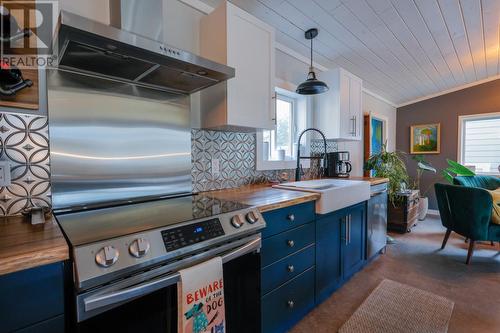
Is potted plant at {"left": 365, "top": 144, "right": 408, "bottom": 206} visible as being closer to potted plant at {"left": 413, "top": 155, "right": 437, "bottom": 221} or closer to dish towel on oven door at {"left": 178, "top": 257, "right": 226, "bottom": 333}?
potted plant at {"left": 413, "top": 155, "right": 437, "bottom": 221}

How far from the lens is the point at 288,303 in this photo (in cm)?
155

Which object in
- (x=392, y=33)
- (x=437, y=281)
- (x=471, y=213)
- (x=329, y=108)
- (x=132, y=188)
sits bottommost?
(x=437, y=281)

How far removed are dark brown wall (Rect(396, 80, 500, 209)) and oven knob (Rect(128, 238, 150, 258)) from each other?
5923 millimetres

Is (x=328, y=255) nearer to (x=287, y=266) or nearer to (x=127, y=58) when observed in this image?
(x=287, y=266)

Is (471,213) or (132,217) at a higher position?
(132,217)

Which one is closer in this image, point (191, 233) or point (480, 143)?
point (191, 233)

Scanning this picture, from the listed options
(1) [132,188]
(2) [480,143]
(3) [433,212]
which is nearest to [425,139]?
(2) [480,143]

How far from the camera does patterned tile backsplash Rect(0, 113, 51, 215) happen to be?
112 centimetres

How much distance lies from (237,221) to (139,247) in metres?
0.45

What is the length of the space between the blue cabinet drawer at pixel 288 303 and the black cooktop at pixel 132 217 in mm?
625

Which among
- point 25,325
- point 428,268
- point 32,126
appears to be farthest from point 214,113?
point 428,268

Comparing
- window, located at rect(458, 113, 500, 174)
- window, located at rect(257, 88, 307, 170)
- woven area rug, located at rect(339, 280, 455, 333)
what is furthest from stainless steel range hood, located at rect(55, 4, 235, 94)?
window, located at rect(458, 113, 500, 174)

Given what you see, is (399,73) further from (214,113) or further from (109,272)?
(109,272)

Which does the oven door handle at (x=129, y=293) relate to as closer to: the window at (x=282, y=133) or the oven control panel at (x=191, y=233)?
the oven control panel at (x=191, y=233)
